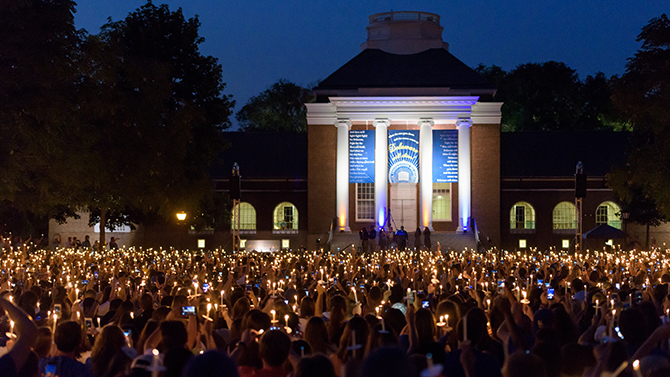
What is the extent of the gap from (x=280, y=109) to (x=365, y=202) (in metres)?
28.9

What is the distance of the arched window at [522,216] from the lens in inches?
1922

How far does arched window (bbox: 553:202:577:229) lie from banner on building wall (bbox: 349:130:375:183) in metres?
12.0

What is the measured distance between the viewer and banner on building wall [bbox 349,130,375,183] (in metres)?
44.6

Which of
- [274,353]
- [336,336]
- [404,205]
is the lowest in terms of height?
[336,336]

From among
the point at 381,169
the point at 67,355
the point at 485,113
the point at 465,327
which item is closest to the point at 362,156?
the point at 381,169

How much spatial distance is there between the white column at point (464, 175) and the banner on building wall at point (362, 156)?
5.08 metres

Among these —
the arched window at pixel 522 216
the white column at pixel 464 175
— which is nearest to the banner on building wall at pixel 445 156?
the white column at pixel 464 175

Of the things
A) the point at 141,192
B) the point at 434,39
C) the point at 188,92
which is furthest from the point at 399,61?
the point at 141,192

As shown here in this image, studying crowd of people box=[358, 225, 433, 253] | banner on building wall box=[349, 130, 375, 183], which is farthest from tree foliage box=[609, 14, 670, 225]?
banner on building wall box=[349, 130, 375, 183]

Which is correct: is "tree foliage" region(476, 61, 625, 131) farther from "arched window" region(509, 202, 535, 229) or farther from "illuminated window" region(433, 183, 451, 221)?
"illuminated window" region(433, 183, 451, 221)

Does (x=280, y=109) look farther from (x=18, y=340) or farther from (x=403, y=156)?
(x=18, y=340)

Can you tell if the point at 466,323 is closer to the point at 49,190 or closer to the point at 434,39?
the point at 49,190

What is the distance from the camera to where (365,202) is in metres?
47.8

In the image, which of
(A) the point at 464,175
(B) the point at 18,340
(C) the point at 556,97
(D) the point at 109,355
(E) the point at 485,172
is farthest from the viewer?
(C) the point at 556,97
